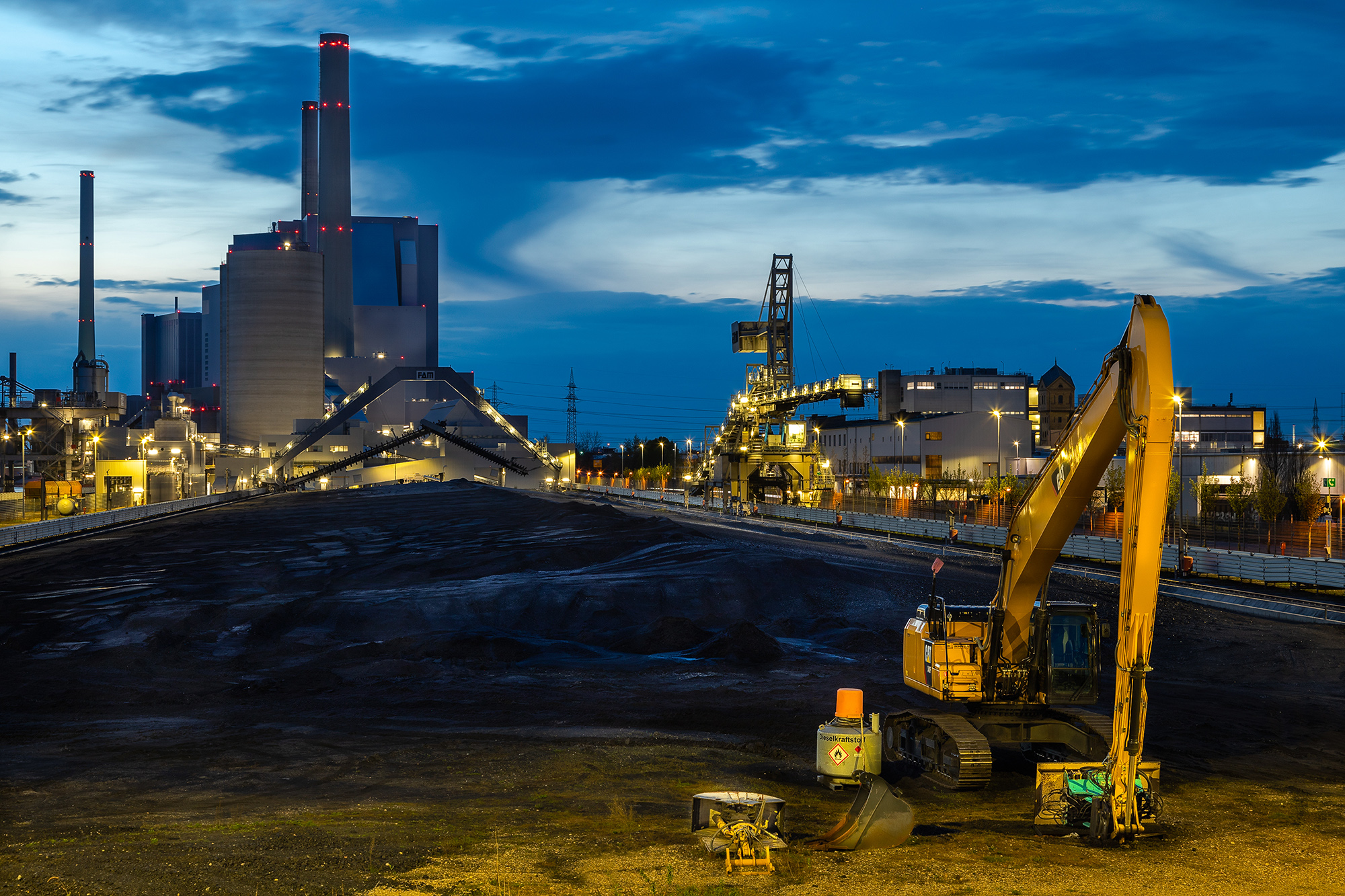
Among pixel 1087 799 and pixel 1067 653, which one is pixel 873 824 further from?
pixel 1067 653

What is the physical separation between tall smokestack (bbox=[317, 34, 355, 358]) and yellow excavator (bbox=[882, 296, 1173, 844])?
15644 centimetres

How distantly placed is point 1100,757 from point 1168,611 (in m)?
21.3

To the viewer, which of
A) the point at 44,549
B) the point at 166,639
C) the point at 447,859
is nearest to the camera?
the point at 447,859

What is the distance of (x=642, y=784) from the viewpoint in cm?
1492

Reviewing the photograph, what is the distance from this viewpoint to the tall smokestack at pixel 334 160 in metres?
158

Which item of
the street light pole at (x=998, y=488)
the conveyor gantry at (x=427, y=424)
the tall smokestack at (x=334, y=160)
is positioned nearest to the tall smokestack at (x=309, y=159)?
the tall smokestack at (x=334, y=160)

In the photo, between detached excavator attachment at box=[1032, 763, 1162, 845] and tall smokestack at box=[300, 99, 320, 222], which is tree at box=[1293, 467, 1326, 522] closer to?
detached excavator attachment at box=[1032, 763, 1162, 845]

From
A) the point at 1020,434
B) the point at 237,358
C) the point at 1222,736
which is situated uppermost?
the point at 237,358

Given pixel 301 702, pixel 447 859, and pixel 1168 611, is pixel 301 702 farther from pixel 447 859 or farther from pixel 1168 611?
pixel 1168 611

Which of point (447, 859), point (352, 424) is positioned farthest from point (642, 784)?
point (352, 424)

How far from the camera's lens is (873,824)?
40.3ft

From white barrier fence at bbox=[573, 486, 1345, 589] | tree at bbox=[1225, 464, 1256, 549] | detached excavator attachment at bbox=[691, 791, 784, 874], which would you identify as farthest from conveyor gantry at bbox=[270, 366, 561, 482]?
detached excavator attachment at bbox=[691, 791, 784, 874]

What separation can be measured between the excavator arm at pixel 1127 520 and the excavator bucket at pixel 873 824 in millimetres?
1585

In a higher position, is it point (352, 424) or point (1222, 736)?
point (352, 424)
